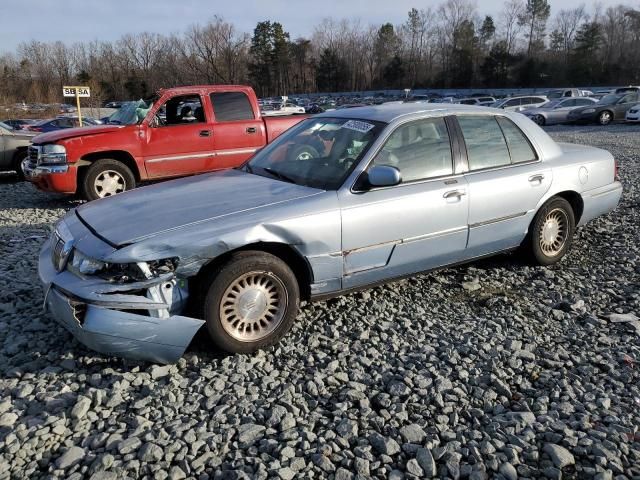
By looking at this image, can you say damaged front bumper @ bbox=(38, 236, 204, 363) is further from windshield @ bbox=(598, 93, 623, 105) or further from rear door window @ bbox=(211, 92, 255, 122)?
windshield @ bbox=(598, 93, 623, 105)

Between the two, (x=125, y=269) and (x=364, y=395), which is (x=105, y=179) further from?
(x=364, y=395)

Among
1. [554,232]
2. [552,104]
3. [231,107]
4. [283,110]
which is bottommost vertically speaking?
[554,232]

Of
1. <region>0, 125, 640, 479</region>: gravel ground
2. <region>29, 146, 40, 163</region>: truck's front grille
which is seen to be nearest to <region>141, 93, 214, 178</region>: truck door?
<region>29, 146, 40, 163</region>: truck's front grille

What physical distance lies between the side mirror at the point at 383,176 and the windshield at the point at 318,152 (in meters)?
0.21

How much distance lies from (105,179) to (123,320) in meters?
5.48

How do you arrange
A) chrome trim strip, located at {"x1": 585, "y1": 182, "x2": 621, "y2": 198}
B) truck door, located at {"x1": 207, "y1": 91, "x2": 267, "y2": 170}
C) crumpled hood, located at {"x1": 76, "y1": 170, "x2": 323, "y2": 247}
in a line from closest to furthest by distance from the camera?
crumpled hood, located at {"x1": 76, "y1": 170, "x2": 323, "y2": 247} → chrome trim strip, located at {"x1": 585, "y1": 182, "x2": 621, "y2": 198} → truck door, located at {"x1": 207, "y1": 91, "x2": 267, "y2": 170}

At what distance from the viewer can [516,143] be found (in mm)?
4719

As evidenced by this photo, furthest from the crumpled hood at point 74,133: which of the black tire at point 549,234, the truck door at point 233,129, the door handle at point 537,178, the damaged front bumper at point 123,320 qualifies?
the black tire at point 549,234

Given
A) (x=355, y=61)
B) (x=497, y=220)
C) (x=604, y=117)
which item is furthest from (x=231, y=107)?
(x=355, y=61)

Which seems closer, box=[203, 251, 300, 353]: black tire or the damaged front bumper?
the damaged front bumper

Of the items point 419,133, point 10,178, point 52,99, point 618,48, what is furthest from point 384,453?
point 618,48

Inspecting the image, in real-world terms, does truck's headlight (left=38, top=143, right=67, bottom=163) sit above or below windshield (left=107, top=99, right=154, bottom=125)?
below

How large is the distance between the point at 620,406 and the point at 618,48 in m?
88.0

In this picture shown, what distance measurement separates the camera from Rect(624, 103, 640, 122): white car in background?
2219 centimetres
